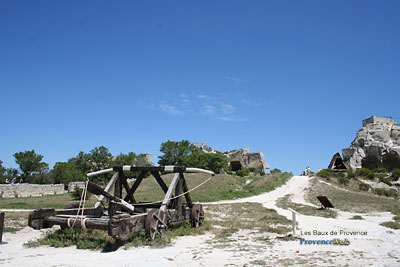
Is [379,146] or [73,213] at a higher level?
[379,146]

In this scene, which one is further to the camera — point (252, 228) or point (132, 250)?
point (252, 228)

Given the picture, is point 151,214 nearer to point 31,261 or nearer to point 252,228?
point 31,261

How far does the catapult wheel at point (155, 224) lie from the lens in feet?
22.4

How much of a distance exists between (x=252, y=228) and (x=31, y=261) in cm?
646

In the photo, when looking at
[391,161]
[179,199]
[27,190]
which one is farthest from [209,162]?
[179,199]

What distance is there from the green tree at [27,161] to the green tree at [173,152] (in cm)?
2493

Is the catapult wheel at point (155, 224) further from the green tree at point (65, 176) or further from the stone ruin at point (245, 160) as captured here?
the stone ruin at point (245, 160)

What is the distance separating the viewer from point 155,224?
7051mm

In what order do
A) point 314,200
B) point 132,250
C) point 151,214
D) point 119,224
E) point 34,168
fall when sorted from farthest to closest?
point 34,168
point 314,200
point 151,214
point 132,250
point 119,224

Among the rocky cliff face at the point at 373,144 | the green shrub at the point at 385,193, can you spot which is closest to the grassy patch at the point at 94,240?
the green shrub at the point at 385,193

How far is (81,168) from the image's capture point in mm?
56469

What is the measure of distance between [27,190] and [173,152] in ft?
119

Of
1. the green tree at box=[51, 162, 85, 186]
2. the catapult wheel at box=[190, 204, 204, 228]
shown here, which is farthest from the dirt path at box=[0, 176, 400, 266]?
the green tree at box=[51, 162, 85, 186]

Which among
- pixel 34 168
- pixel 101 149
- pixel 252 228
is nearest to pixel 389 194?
pixel 252 228
